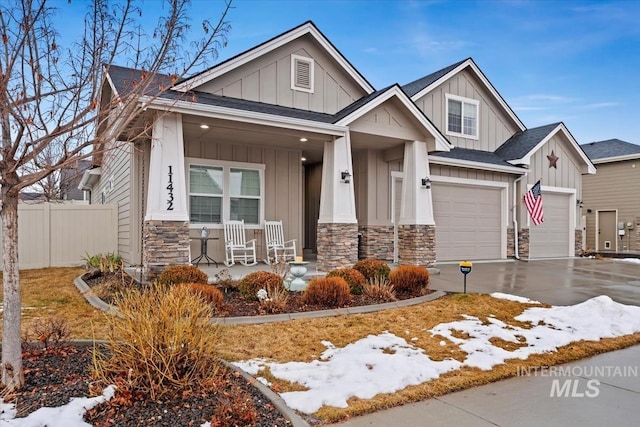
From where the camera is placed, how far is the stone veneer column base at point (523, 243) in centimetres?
1348

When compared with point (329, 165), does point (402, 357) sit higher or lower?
lower

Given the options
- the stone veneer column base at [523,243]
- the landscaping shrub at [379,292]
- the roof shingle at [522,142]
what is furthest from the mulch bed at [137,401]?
the roof shingle at [522,142]

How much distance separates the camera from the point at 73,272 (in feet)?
30.7

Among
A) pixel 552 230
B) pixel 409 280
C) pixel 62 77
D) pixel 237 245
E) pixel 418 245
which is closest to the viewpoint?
pixel 62 77

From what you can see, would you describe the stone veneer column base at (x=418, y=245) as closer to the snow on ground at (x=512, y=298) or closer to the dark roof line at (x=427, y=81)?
the snow on ground at (x=512, y=298)

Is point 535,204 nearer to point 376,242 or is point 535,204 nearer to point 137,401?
point 376,242

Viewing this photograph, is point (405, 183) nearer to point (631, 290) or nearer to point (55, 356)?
point (631, 290)

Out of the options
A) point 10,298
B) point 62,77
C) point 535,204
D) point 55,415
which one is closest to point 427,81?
point 535,204

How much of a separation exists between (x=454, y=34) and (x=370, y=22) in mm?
3561

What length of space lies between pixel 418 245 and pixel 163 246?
19.0ft

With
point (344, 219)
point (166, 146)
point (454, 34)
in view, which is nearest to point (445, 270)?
point (344, 219)

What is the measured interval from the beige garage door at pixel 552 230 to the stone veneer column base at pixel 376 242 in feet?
18.4

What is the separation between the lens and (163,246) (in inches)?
281

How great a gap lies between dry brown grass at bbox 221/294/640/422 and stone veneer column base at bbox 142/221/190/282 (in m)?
2.82
